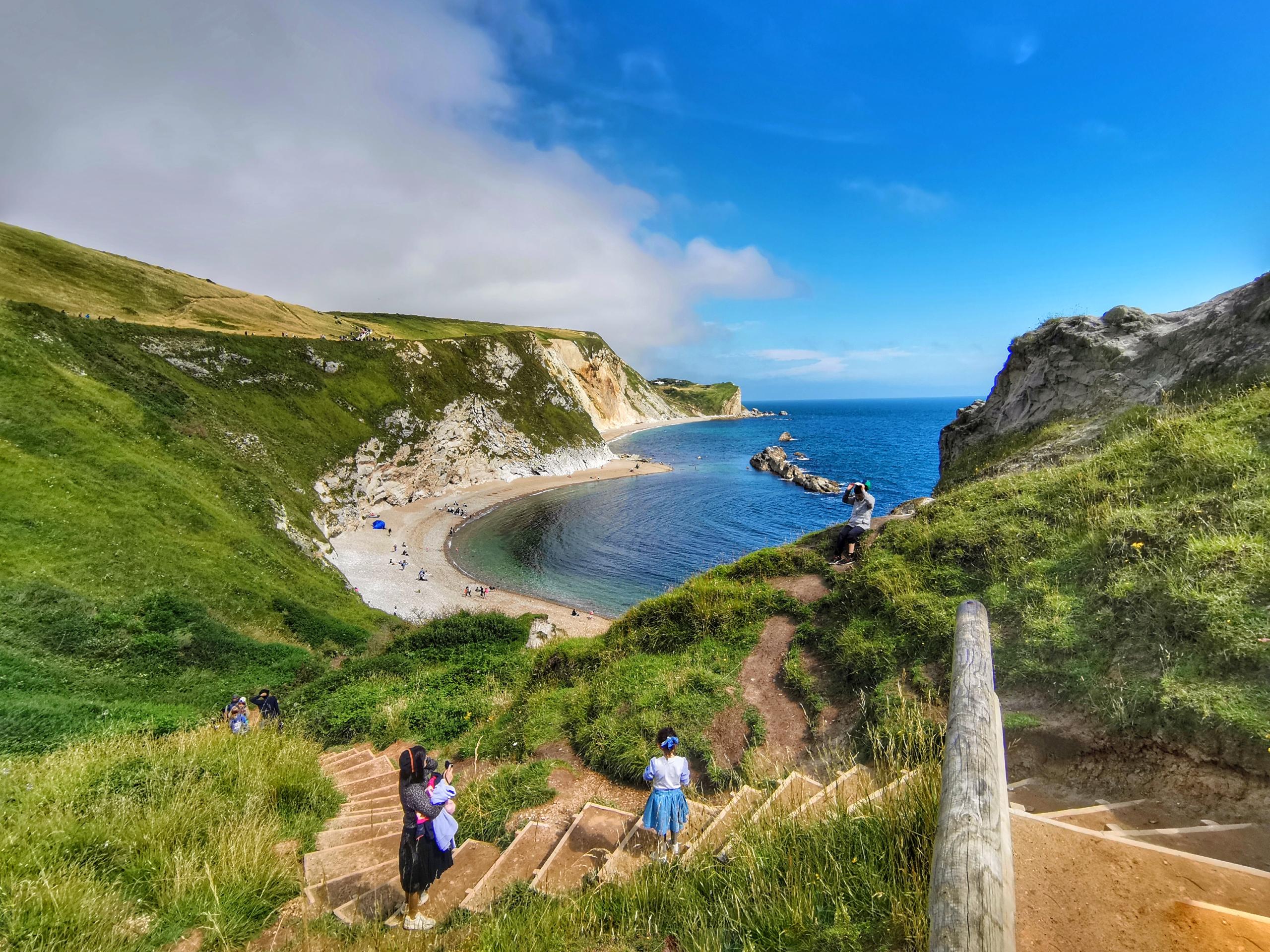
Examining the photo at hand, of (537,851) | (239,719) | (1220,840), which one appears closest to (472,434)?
(239,719)

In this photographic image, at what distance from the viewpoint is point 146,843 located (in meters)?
6.43

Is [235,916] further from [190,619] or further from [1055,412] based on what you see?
[1055,412]

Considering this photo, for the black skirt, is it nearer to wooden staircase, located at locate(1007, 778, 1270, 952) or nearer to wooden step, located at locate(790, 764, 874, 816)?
wooden step, located at locate(790, 764, 874, 816)

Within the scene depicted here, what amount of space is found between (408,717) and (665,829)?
33.7 feet

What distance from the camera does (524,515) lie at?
59.4 meters

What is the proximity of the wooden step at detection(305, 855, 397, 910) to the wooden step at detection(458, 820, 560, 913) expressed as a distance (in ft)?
4.44

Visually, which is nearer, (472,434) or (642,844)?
(642,844)

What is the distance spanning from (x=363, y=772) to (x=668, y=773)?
321 inches

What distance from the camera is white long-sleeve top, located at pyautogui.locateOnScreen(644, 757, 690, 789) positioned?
7000mm

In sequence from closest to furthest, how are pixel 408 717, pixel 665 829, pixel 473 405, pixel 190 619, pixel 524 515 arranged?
pixel 665 829 < pixel 408 717 < pixel 190 619 < pixel 524 515 < pixel 473 405

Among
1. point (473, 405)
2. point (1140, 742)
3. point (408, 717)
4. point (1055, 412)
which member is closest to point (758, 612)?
point (1140, 742)

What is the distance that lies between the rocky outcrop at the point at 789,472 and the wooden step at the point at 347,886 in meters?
67.5

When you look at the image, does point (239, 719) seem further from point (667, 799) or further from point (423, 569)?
point (423, 569)

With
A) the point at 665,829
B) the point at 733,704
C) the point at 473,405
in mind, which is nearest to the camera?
the point at 665,829
